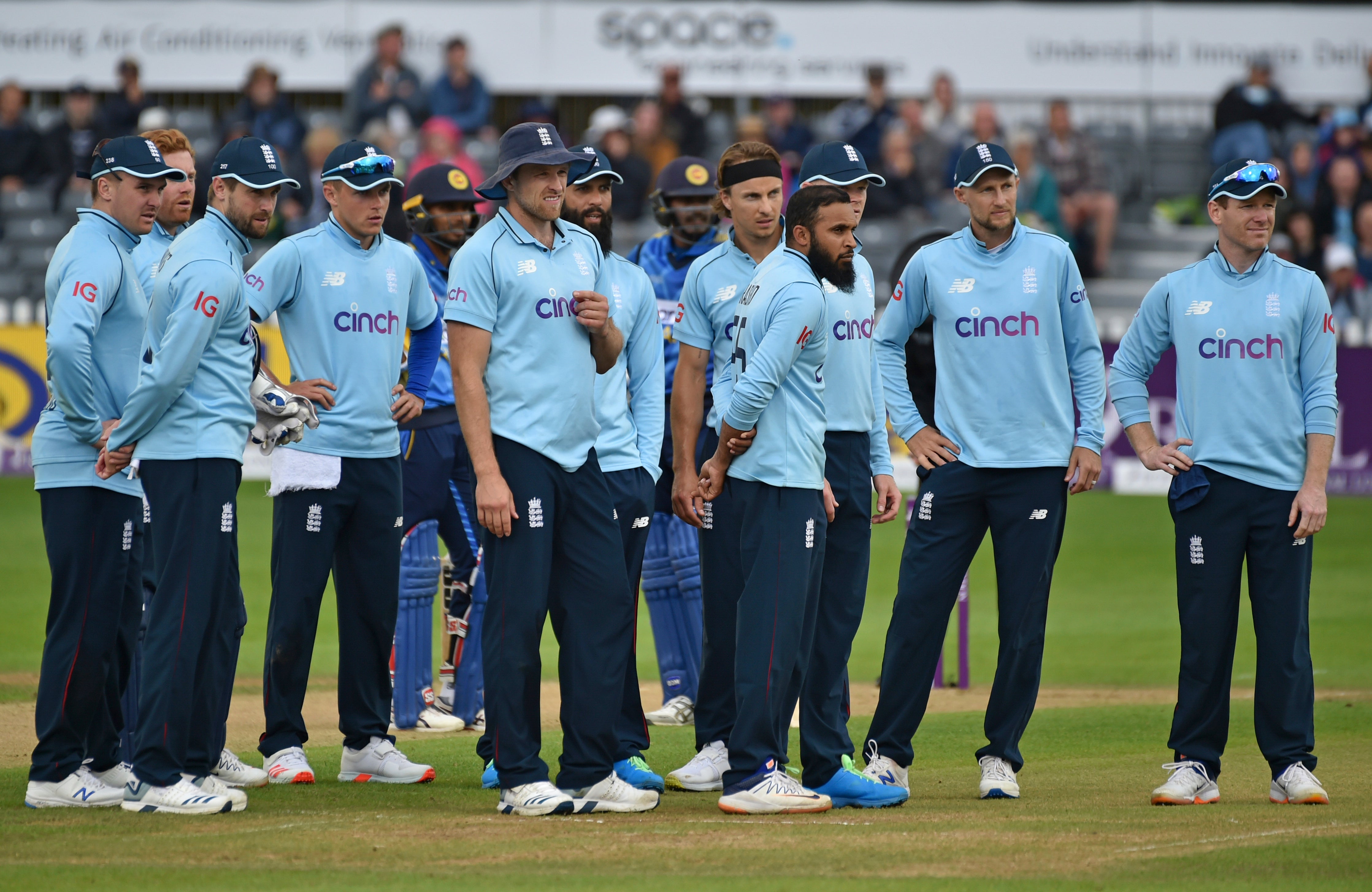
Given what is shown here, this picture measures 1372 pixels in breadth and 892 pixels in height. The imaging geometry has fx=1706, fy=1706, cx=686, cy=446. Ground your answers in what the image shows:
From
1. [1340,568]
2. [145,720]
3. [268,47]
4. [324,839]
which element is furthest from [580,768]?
[268,47]

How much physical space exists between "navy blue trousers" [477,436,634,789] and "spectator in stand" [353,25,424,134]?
618 inches

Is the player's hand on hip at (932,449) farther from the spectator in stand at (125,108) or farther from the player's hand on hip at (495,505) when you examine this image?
the spectator in stand at (125,108)

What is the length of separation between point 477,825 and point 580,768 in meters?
0.51

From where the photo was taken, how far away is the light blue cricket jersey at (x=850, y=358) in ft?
22.3

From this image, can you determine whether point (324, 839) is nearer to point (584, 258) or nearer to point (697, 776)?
point (697, 776)

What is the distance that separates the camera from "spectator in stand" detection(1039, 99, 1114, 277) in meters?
20.7

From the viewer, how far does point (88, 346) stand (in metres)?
6.57

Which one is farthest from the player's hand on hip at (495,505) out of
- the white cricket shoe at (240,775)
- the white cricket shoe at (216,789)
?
the white cricket shoe at (240,775)

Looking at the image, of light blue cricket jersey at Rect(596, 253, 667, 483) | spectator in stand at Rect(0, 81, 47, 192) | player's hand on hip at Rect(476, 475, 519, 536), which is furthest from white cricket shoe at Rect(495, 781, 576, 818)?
spectator in stand at Rect(0, 81, 47, 192)

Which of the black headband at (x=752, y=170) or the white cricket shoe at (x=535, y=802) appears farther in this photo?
the black headband at (x=752, y=170)

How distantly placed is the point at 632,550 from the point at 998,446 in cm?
156

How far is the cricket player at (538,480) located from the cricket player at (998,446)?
1.29 meters

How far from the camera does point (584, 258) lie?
21.8ft

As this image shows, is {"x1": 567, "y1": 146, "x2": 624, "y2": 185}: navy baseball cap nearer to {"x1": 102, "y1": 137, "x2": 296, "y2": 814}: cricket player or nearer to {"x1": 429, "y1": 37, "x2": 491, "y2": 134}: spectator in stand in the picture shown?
{"x1": 102, "y1": 137, "x2": 296, "y2": 814}: cricket player
